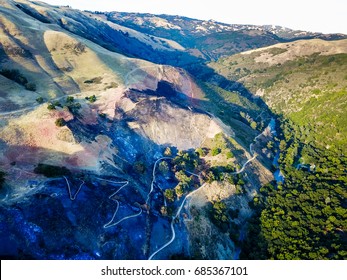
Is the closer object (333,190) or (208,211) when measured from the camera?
(208,211)

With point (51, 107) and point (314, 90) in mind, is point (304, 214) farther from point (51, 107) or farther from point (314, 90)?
point (314, 90)

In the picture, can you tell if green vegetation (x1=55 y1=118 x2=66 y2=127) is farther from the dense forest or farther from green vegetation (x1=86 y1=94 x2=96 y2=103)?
the dense forest

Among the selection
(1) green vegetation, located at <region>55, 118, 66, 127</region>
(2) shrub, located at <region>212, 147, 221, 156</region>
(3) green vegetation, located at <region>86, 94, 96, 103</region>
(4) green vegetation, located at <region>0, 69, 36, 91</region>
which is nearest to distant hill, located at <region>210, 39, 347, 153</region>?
(2) shrub, located at <region>212, 147, 221, 156</region>

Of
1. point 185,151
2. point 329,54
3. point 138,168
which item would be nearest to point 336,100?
point 329,54

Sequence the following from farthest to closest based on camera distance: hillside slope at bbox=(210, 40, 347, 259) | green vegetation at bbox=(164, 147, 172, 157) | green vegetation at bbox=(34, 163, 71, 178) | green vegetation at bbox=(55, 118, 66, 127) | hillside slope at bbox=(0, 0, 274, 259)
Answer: green vegetation at bbox=(164, 147, 172, 157) < green vegetation at bbox=(55, 118, 66, 127) < hillside slope at bbox=(210, 40, 347, 259) < green vegetation at bbox=(34, 163, 71, 178) < hillside slope at bbox=(0, 0, 274, 259)

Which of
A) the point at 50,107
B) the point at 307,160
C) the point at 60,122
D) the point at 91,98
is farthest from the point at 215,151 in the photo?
the point at 50,107

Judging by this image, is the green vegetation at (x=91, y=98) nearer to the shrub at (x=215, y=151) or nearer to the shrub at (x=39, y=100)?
the shrub at (x=39, y=100)

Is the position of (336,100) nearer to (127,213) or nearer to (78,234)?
(127,213)
